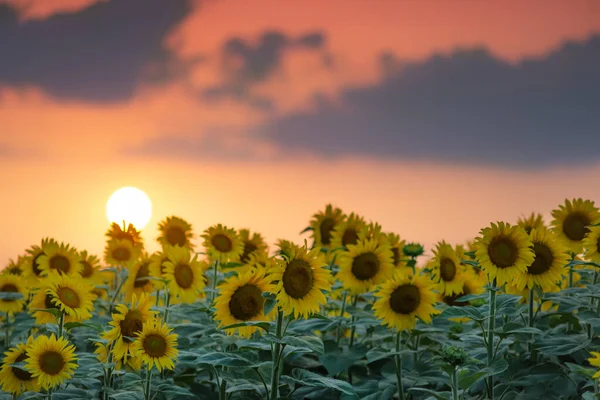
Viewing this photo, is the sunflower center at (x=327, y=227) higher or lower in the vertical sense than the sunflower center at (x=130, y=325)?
higher

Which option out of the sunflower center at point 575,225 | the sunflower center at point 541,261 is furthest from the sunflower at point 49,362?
the sunflower center at point 575,225

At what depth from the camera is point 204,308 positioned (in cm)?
689


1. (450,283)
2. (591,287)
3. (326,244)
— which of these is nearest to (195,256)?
(326,244)

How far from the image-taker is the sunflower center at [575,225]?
7.12 m

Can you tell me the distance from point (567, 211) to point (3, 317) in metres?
7.18

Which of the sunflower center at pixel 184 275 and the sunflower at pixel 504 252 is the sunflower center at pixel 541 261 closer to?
the sunflower at pixel 504 252

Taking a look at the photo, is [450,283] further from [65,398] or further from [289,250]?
[65,398]

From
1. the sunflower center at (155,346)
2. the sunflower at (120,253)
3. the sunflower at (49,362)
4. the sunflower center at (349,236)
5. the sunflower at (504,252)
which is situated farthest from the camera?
the sunflower at (120,253)

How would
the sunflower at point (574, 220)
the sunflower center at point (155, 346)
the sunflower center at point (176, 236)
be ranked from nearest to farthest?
the sunflower center at point (155, 346) < the sunflower at point (574, 220) < the sunflower center at point (176, 236)

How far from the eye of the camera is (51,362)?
6113mm

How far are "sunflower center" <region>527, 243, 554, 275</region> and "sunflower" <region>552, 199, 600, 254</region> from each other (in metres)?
0.88

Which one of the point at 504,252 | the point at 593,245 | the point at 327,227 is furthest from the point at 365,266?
the point at 593,245

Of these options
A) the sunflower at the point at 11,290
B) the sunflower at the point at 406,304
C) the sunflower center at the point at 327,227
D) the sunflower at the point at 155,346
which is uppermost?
the sunflower center at the point at 327,227

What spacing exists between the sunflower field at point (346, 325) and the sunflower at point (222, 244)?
0.02m
